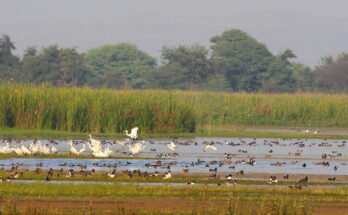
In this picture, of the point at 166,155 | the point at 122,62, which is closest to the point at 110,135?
the point at 166,155

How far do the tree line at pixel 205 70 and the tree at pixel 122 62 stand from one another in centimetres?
78

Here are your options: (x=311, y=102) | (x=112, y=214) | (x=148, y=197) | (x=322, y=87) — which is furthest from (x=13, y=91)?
(x=322, y=87)

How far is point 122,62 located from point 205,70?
25.1 m

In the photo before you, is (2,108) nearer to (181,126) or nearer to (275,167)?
(181,126)

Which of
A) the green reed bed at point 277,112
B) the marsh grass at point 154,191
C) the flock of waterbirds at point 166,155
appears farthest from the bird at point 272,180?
the green reed bed at point 277,112

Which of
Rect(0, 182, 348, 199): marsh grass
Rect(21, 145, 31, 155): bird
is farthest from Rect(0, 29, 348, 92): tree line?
Rect(0, 182, 348, 199): marsh grass

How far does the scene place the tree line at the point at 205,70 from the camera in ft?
289

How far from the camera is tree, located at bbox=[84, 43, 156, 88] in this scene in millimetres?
106875

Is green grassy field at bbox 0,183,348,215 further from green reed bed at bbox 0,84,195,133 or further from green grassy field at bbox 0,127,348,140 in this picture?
green reed bed at bbox 0,84,195,133

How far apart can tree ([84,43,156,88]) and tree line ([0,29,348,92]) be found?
0.78 metres

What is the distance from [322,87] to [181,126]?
53.3 meters

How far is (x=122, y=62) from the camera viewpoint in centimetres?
11619

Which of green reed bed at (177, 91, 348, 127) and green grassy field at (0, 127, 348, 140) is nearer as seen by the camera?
green grassy field at (0, 127, 348, 140)

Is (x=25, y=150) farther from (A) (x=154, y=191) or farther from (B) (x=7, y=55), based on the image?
(B) (x=7, y=55)
